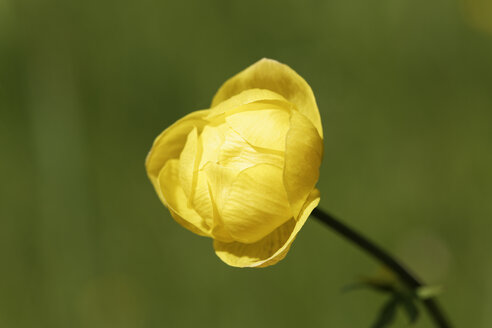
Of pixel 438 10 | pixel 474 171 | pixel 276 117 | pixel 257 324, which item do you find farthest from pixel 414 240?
pixel 276 117

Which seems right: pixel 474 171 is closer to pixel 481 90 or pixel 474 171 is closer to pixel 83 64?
pixel 481 90

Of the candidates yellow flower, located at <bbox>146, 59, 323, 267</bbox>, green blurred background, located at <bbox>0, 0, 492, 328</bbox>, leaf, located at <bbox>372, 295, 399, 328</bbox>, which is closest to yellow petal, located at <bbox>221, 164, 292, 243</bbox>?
yellow flower, located at <bbox>146, 59, 323, 267</bbox>

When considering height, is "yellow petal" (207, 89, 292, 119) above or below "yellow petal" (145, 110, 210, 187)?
above

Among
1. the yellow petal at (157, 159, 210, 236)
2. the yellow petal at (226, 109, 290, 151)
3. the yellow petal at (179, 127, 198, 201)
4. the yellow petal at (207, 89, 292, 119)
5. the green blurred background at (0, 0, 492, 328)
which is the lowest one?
the green blurred background at (0, 0, 492, 328)

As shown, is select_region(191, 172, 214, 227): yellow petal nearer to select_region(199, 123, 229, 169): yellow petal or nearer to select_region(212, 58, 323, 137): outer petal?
select_region(199, 123, 229, 169): yellow petal

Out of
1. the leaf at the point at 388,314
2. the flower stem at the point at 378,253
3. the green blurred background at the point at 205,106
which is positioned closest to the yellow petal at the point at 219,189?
the flower stem at the point at 378,253

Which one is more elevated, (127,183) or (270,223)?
(270,223)

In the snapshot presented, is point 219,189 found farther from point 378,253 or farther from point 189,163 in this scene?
point 378,253
